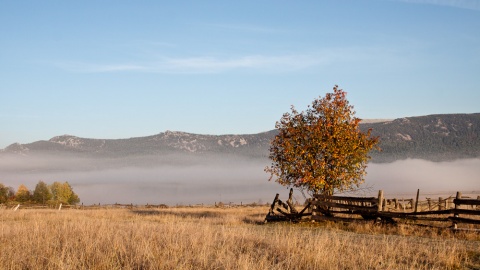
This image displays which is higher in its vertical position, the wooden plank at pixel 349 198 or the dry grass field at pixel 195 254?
the wooden plank at pixel 349 198

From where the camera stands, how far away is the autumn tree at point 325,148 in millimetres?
30172

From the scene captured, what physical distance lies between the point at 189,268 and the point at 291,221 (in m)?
19.2

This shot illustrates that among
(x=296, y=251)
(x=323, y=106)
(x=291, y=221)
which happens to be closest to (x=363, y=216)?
(x=291, y=221)

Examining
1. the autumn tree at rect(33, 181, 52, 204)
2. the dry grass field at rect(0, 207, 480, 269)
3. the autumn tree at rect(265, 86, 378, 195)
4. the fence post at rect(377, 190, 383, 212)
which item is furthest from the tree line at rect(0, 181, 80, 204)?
the dry grass field at rect(0, 207, 480, 269)

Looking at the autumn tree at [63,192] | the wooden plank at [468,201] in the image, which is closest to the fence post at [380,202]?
the wooden plank at [468,201]

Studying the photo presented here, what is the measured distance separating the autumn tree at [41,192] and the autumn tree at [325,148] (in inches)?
4285

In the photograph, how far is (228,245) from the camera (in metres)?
12.9

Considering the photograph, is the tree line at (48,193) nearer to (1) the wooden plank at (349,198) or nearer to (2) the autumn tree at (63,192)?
(2) the autumn tree at (63,192)

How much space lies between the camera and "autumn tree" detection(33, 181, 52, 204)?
128500 mm

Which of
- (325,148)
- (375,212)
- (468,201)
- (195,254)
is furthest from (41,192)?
(195,254)

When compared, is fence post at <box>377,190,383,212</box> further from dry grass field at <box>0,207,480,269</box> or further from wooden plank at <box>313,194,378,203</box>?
dry grass field at <box>0,207,480,269</box>

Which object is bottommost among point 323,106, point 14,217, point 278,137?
point 14,217

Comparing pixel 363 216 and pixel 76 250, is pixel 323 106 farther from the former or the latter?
pixel 76 250

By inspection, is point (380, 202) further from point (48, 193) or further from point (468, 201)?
point (48, 193)
